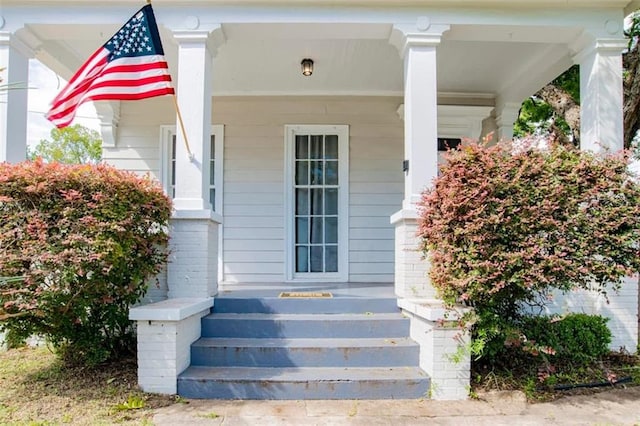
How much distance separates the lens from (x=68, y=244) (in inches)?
119

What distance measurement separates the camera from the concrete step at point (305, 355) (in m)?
3.47

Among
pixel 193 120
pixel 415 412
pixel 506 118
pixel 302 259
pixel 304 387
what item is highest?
pixel 506 118

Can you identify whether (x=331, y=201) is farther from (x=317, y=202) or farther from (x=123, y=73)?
(x=123, y=73)

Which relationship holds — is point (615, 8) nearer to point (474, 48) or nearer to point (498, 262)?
point (474, 48)

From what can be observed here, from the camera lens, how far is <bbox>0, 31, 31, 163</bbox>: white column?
159 inches

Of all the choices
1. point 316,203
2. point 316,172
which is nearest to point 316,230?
point 316,203

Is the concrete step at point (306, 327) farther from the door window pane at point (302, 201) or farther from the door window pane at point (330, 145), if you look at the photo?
the door window pane at point (330, 145)

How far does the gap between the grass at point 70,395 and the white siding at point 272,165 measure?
245 cm

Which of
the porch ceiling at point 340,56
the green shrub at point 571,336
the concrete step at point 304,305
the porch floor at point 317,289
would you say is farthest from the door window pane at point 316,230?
the green shrub at point 571,336

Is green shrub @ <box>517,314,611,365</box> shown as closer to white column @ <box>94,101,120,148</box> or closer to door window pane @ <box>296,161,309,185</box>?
door window pane @ <box>296,161,309,185</box>

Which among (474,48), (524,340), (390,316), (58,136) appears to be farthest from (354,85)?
(58,136)

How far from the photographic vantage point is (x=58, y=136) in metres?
30.0

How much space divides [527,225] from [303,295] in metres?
2.20

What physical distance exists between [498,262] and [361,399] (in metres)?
1.44
